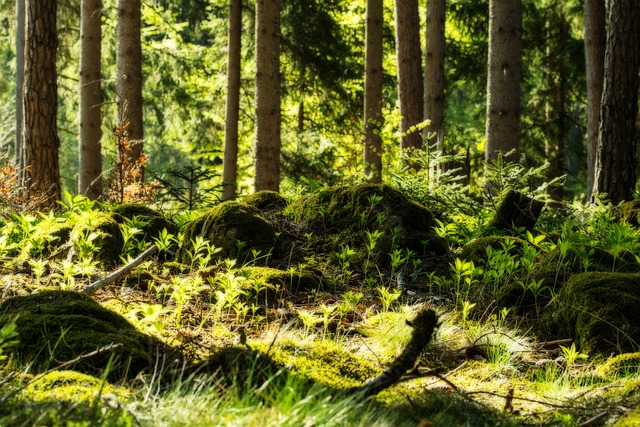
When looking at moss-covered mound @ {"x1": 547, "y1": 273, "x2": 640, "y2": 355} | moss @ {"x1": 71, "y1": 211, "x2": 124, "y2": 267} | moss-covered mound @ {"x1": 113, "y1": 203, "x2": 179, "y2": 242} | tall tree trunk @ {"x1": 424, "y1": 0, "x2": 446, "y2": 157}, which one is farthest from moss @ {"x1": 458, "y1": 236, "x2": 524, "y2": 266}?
tall tree trunk @ {"x1": 424, "y1": 0, "x2": 446, "y2": 157}

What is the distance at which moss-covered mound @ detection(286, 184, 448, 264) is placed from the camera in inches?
235

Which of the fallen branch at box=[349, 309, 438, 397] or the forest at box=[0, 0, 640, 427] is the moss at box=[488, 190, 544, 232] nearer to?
the forest at box=[0, 0, 640, 427]

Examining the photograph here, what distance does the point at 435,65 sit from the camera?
46.1 feet

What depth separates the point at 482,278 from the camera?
5480 millimetres

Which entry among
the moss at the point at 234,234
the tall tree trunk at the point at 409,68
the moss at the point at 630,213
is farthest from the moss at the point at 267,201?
the tall tree trunk at the point at 409,68

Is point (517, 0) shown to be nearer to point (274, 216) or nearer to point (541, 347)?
point (274, 216)

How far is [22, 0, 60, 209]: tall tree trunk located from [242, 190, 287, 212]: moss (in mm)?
4314

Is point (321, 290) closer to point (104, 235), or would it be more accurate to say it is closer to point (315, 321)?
point (315, 321)

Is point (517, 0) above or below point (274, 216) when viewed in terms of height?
above

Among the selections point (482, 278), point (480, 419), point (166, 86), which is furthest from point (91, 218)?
point (166, 86)

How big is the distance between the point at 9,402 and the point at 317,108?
1837 cm

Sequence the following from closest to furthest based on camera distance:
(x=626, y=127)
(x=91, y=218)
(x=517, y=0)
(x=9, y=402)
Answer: (x=9, y=402), (x=91, y=218), (x=626, y=127), (x=517, y=0)

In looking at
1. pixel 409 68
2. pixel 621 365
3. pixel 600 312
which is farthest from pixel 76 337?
pixel 409 68

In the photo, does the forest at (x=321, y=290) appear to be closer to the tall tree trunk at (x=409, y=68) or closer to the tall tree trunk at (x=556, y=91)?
the tall tree trunk at (x=409, y=68)
